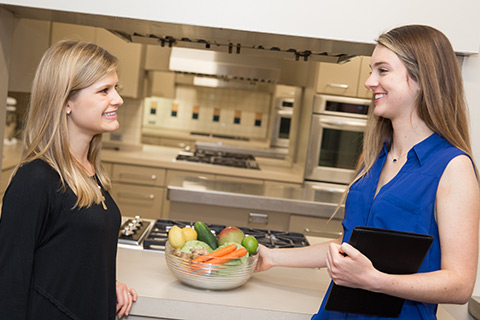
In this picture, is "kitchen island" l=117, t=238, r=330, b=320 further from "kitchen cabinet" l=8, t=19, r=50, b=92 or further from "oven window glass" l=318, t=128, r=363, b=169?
"oven window glass" l=318, t=128, r=363, b=169

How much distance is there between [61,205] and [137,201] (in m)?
3.48

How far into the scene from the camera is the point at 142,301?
1597 millimetres

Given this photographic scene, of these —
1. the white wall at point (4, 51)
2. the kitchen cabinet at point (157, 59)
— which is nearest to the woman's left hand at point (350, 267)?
the white wall at point (4, 51)

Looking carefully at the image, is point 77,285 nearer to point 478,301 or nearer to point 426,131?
point 426,131

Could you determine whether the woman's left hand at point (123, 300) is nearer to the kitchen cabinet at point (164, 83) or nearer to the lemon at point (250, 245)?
the lemon at point (250, 245)

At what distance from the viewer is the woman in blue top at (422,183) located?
117cm

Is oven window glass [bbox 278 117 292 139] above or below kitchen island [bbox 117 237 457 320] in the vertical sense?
above

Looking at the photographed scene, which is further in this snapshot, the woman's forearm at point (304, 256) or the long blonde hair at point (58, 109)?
the woman's forearm at point (304, 256)

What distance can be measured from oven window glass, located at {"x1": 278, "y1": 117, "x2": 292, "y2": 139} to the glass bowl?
17.6 ft

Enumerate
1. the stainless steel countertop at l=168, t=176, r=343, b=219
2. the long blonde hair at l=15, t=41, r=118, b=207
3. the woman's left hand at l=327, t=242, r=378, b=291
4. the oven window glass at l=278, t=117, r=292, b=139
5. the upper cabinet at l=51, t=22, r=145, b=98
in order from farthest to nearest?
1. the oven window glass at l=278, t=117, r=292, b=139
2. the upper cabinet at l=51, t=22, r=145, b=98
3. the stainless steel countertop at l=168, t=176, r=343, b=219
4. the long blonde hair at l=15, t=41, r=118, b=207
5. the woman's left hand at l=327, t=242, r=378, b=291

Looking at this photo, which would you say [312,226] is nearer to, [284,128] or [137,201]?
[137,201]

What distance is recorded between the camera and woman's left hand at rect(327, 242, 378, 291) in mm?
1160

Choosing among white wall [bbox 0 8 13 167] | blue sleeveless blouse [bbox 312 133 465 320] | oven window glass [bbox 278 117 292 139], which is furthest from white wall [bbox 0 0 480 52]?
oven window glass [bbox 278 117 292 139]

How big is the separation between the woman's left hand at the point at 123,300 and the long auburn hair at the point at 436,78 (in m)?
1.00
